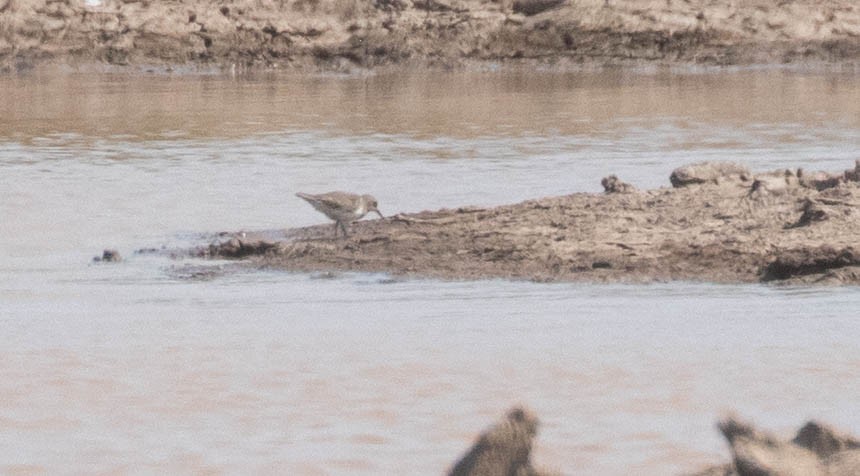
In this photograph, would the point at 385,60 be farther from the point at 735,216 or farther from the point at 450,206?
the point at 735,216

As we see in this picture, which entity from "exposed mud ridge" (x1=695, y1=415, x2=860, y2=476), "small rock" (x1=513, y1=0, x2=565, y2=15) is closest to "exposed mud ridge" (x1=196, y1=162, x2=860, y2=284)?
"exposed mud ridge" (x1=695, y1=415, x2=860, y2=476)

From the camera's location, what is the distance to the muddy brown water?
6266 mm

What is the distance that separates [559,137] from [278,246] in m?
9.64

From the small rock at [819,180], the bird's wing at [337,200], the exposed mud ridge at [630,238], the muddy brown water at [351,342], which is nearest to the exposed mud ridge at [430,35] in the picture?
the muddy brown water at [351,342]

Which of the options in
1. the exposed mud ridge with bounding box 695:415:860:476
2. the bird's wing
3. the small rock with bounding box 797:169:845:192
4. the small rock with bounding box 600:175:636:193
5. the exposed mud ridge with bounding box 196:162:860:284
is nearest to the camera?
the exposed mud ridge with bounding box 695:415:860:476

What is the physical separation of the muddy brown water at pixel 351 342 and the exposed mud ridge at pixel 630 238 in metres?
0.38

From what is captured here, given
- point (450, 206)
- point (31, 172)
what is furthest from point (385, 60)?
point (450, 206)

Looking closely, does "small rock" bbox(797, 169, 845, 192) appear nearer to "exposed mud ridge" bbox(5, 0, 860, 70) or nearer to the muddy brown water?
the muddy brown water

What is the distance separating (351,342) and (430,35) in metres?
31.5

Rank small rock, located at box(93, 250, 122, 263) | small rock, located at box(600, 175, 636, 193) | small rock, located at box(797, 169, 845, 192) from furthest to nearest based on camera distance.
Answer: small rock, located at box(600, 175, 636, 193)
small rock, located at box(797, 169, 845, 192)
small rock, located at box(93, 250, 122, 263)

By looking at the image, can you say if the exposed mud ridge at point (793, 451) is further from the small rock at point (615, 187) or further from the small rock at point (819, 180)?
the small rock at point (615, 187)

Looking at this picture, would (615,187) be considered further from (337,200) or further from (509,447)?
(509,447)

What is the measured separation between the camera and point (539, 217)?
1170 centimetres

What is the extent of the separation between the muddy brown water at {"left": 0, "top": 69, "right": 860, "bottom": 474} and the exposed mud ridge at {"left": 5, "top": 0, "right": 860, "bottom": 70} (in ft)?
66.9
